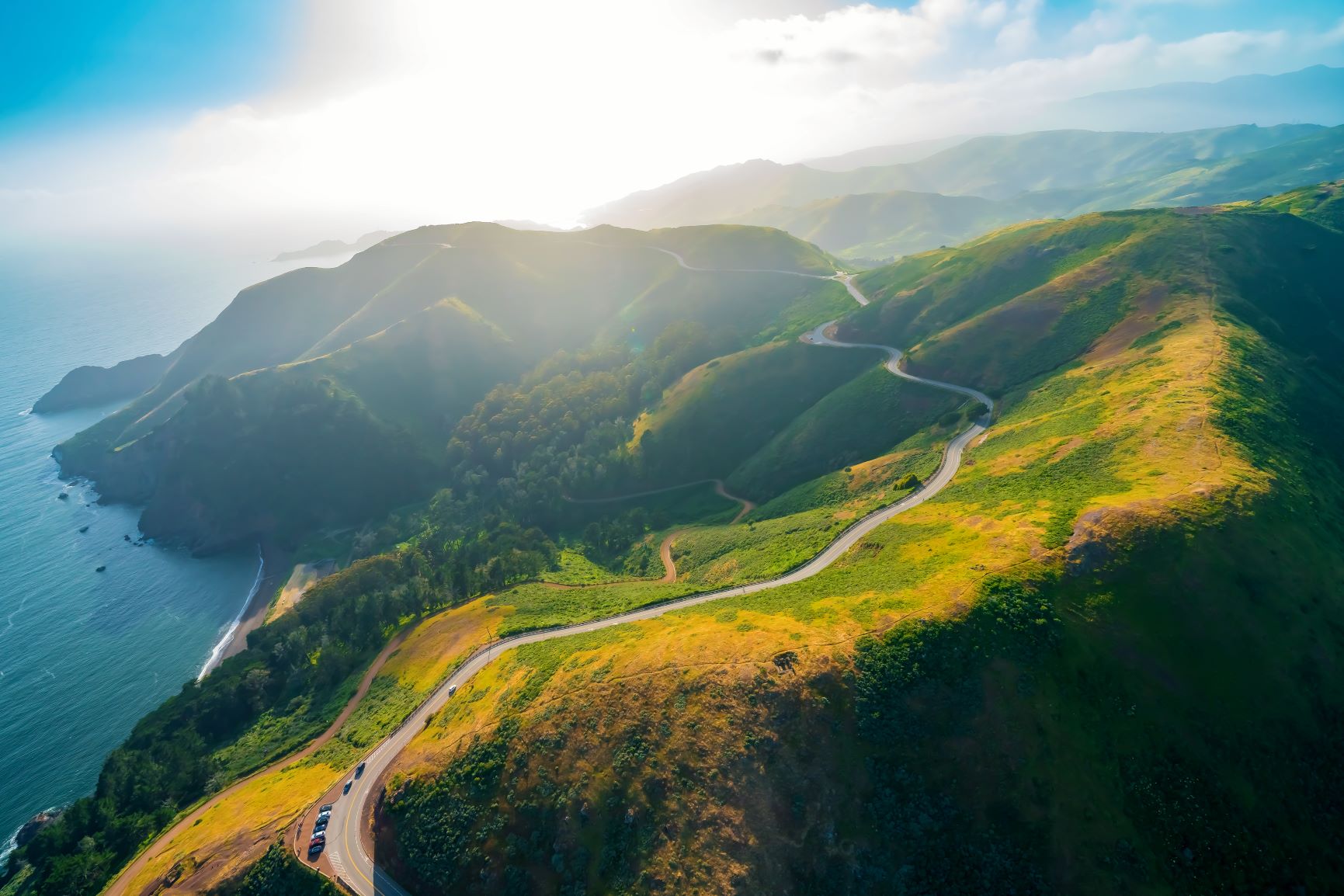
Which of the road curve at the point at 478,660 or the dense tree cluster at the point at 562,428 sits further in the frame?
the dense tree cluster at the point at 562,428

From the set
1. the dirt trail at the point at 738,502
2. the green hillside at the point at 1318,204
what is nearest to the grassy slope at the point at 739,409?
the dirt trail at the point at 738,502

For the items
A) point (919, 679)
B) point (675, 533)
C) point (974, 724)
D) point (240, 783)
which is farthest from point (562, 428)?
point (974, 724)

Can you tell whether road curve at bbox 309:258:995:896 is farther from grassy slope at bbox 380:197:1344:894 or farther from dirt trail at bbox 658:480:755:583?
dirt trail at bbox 658:480:755:583

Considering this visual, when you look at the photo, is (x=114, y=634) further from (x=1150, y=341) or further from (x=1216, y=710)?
(x=1150, y=341)

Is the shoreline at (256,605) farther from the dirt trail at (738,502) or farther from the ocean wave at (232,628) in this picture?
the dirt trail at (738,502)

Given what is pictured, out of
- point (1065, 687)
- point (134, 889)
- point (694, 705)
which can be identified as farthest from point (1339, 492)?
point (134, 889)

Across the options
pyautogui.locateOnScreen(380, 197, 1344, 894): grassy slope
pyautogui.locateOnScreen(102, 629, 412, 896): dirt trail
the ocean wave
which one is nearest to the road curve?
pyautogui.locateOnScreen(380, 197, 1344, 894): grassy slope
